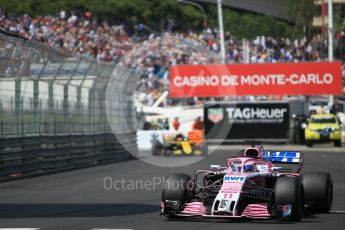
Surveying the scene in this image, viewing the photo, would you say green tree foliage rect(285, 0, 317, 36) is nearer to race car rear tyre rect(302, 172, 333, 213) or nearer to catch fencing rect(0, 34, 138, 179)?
catch fencing rect(0, 34, 138, 179)

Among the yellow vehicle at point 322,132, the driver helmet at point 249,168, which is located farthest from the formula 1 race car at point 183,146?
the driver helmet at point 249,168

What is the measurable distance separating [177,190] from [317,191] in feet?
7.10

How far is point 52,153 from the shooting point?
26094 millimetres

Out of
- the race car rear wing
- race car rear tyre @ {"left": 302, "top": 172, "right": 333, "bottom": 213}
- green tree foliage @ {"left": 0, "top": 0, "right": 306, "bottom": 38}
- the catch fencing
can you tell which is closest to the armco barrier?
the catch fencing

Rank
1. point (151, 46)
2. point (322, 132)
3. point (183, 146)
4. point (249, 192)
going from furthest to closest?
point (151, 46) < point (322, 132) < point (183, 146) < point (249, 192)

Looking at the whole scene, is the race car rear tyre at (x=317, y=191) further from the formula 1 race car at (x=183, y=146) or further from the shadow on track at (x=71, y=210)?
the formula 1 race car at (x=183, y=146)

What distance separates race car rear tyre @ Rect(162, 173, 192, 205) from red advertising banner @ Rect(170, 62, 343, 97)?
35.1 m

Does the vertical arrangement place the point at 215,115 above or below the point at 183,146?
above

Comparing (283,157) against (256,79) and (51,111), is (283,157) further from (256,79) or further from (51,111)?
(256,79)

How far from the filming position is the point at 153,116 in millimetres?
49812

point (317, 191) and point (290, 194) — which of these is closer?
point (290, 194)

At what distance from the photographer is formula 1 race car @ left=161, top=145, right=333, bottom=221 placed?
12656mm

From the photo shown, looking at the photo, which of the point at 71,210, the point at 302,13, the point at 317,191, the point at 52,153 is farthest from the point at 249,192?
the point at 302,13

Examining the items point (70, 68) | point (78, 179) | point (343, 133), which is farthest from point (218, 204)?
point (343, 133)
